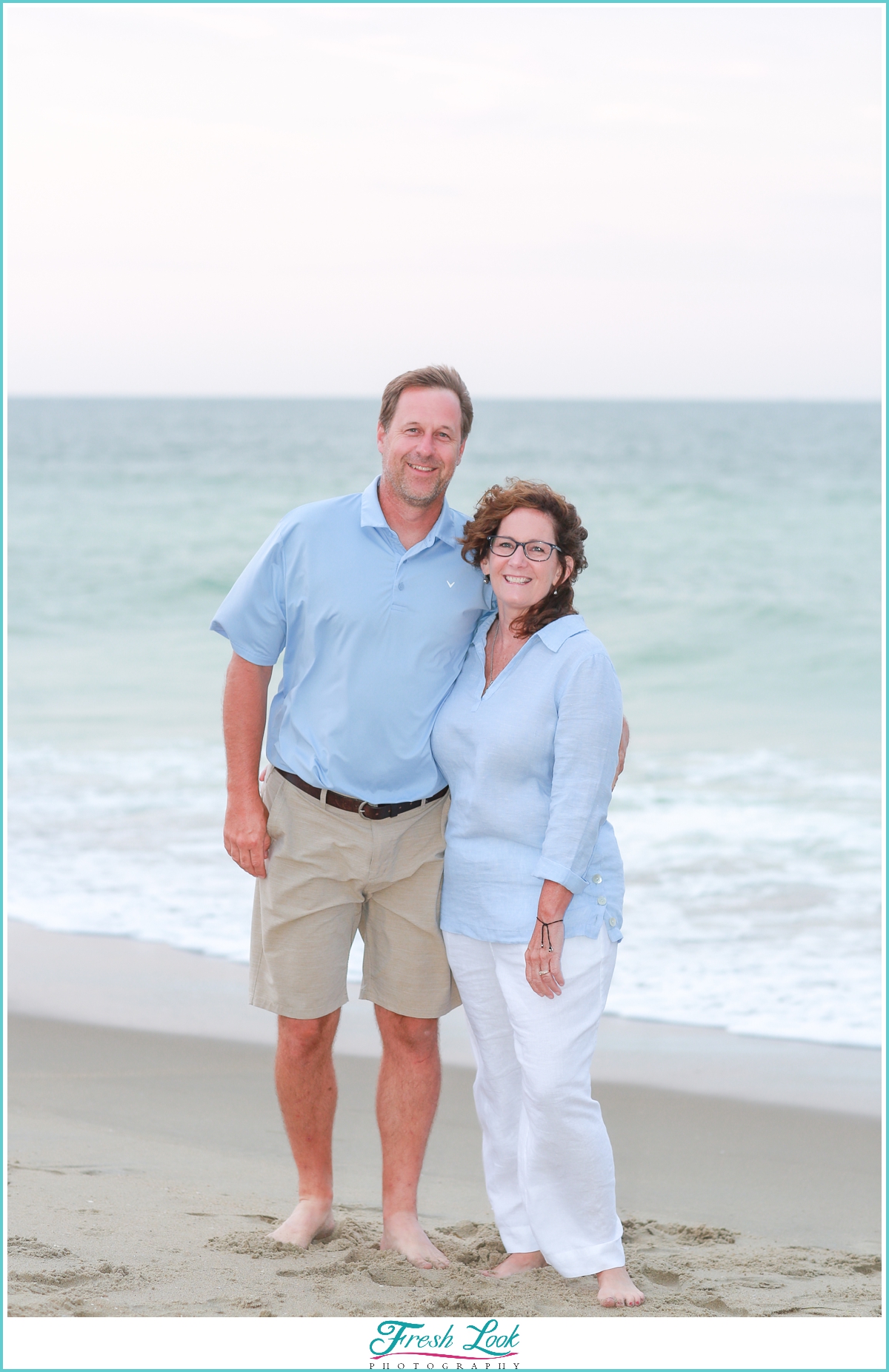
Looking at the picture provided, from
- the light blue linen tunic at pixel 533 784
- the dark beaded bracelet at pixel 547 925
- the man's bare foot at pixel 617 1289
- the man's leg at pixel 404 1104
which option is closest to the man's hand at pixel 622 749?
the light blue linen tunic at pixel 533 784

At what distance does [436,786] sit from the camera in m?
3.10

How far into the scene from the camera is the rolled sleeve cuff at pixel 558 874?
2771 mm

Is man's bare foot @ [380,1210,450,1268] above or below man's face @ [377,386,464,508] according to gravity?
below

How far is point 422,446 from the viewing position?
305 centimetres

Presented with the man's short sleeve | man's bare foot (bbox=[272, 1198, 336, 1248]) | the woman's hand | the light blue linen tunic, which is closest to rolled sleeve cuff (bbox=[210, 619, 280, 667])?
the man's short sleeve

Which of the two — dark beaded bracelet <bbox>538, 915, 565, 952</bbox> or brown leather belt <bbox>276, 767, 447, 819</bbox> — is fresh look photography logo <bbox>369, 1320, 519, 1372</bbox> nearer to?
dark beaded bracelet <bbox>538, 915, 565, 952</bbox>

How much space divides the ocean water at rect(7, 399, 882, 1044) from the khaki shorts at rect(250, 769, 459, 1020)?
2079 millimetres

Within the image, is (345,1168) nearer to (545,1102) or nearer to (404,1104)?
(404,1104)

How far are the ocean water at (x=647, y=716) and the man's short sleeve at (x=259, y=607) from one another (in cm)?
263

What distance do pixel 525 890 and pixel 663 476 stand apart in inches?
1244

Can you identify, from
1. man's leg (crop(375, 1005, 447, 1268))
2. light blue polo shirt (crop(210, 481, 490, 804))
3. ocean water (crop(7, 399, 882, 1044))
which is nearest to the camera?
light blue polo shirt (crop(210, 481, 490, 804))

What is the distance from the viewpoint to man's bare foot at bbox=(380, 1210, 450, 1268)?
3109 mm

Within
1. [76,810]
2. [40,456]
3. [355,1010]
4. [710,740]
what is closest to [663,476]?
[40,456]

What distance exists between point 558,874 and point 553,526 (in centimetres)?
79
